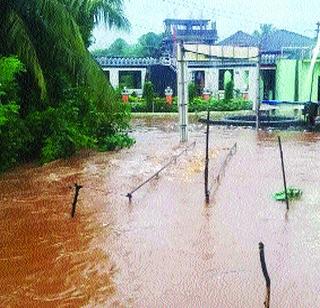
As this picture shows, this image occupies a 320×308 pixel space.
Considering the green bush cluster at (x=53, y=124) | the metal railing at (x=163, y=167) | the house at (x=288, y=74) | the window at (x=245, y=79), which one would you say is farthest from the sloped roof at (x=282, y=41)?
the green bush cluster at (x=53, y=124)

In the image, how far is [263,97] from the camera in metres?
34.5

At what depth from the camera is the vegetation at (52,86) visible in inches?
535

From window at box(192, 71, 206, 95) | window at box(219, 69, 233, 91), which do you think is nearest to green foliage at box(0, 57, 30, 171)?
window at box(219, 69, 233, 91)

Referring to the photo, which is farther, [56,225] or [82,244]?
[56,225]

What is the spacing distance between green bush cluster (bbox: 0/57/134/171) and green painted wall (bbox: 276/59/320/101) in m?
16.1

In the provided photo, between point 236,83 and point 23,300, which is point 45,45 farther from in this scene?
point 236,83

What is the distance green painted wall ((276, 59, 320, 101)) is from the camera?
3097 centimetres

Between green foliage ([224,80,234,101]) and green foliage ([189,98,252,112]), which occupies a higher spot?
green foliage ([224,80,234,101])

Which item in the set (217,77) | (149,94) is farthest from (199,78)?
(149,94)

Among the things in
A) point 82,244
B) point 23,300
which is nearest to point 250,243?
point 82,244

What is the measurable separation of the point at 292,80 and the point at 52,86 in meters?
19.1

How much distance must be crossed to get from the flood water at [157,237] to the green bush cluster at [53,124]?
0.69m

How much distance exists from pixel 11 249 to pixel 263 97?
1107 inches

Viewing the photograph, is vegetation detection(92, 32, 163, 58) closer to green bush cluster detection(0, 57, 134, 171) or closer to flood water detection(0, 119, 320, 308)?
green bush cluster detection(0, 57, 134, 171)
